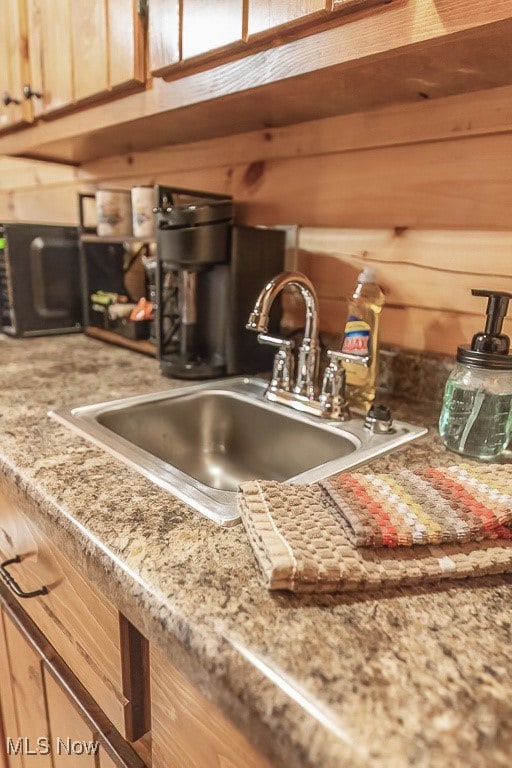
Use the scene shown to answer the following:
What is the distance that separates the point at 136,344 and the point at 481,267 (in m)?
0.86

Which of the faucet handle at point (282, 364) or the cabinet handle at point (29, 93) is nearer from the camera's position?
the faucet handle at point (282, 364)

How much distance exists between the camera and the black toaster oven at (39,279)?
4.83ft

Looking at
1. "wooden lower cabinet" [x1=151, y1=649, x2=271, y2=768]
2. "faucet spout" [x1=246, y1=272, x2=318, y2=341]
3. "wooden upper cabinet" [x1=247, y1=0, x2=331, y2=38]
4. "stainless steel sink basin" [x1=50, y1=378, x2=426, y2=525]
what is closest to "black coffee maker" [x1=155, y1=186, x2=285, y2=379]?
"stainless steel sink basin" [x1=50, y1=378, x2=426, y2=525]

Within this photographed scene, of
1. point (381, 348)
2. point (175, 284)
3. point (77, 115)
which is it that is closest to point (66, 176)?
point (77, 115)

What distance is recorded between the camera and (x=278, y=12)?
694mm

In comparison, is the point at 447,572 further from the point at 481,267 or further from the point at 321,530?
the point at 481,267

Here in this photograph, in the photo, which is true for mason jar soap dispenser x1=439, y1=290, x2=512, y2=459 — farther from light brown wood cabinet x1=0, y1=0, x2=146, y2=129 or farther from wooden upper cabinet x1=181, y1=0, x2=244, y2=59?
light brown wood cabinet x1=0, y1=0, x2=146, y2=129

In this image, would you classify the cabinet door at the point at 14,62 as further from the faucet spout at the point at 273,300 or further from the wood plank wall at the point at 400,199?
the faucet spout at the point at 273,300

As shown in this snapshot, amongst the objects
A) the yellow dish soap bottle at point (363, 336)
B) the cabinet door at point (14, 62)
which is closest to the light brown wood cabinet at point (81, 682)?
the yellow dish soap bottle at point (363, 336)

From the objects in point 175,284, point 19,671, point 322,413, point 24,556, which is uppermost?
point 175,284

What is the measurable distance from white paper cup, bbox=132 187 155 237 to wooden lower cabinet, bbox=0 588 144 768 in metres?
0.88

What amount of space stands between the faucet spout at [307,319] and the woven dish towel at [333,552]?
14.4 inches

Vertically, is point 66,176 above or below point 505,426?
above

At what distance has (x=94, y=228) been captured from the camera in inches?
61.6
